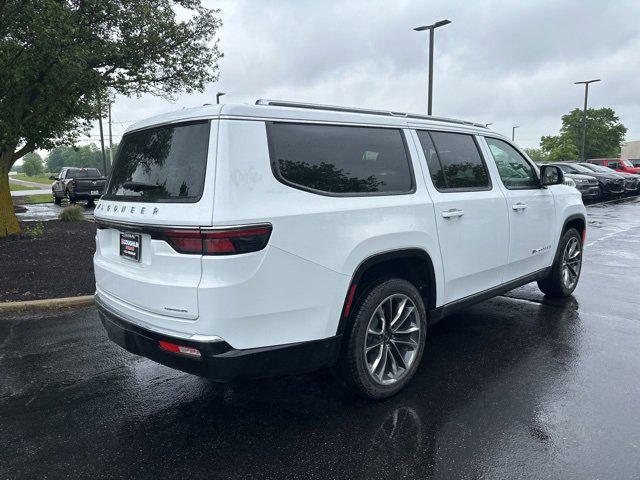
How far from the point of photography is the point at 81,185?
71.3 ft

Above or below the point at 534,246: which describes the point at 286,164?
above

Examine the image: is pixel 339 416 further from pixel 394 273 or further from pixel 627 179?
pixel 627 179

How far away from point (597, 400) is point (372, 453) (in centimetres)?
174

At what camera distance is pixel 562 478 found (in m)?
2.50

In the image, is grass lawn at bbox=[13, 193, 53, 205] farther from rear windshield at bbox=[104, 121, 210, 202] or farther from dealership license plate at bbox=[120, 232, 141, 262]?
dealership license plate at bbox=[120, 232, 141, 262]

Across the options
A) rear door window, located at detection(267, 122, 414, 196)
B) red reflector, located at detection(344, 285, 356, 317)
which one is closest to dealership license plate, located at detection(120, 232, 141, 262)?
rear door window, located at detection(267, 122, 414, 196)

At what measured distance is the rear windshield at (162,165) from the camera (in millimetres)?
2648

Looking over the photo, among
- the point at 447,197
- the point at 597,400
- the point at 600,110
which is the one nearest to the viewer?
the point at 597,400

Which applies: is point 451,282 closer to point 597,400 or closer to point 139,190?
point 597,400

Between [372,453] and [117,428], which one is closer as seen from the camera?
[372,453]

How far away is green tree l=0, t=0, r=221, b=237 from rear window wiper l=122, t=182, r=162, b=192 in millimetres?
5934

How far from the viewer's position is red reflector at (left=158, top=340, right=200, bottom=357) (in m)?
2.60

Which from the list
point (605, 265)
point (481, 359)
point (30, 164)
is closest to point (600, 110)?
point (605, 265)

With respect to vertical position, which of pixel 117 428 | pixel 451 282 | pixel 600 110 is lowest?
pixel 117 428
